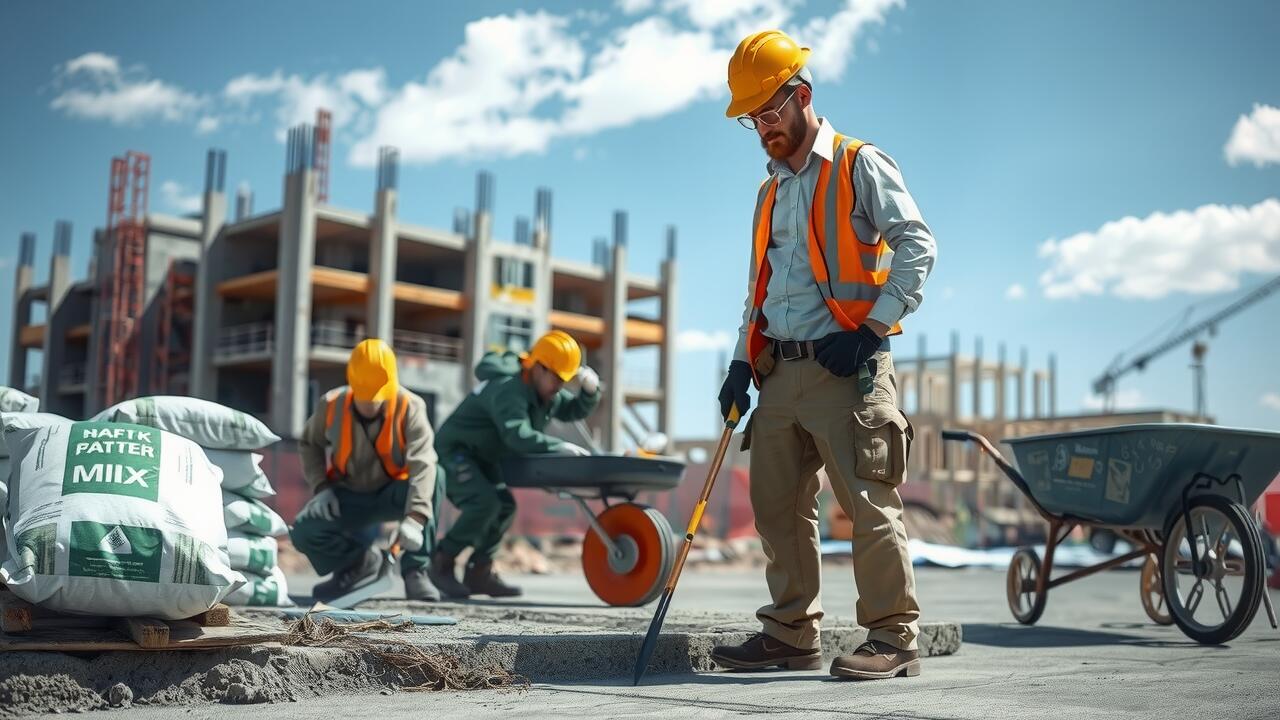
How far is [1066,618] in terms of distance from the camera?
800cm

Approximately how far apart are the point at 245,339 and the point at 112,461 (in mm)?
45204

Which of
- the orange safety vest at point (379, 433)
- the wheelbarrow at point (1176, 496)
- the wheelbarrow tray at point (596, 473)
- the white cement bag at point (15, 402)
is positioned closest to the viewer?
the white cement bag at point (15, 402)

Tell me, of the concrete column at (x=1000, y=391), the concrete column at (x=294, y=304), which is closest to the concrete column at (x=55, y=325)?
the concrete column at (x=294, y=304)

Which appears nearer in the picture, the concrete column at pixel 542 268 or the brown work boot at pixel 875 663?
the brown work boot at pixel 875 663

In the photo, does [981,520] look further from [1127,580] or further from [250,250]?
[250,250]

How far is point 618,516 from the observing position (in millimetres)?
7168

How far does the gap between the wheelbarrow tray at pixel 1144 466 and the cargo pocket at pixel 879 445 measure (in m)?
A: 2.22

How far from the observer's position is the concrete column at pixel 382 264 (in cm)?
4547

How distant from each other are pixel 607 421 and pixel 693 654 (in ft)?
164

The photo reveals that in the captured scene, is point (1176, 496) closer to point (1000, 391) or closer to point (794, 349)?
point (794, 349)

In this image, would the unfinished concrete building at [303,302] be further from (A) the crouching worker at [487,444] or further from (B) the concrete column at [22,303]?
(A) the crouching worker at [487,444]

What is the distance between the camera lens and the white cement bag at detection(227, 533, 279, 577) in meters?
5.82

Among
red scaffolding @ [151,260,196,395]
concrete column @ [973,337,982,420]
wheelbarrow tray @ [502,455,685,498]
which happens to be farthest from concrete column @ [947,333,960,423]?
wheelbarrow tray @ [502,455,685,498]

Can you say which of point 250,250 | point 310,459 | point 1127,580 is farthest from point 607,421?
point 310,459
